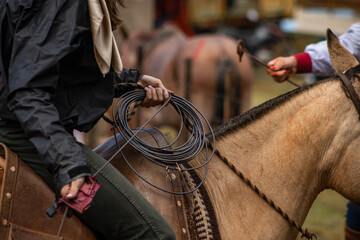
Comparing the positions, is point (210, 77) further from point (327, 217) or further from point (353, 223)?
point (353, 223)

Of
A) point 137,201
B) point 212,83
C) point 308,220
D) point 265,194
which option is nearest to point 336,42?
point 265,194

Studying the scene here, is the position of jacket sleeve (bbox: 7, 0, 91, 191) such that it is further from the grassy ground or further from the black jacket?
the grassy ground

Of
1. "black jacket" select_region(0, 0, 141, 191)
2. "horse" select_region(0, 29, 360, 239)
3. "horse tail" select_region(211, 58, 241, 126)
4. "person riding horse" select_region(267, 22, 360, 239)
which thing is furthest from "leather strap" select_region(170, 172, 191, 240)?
"horse tail" select_region(211, 58, 241, 126)

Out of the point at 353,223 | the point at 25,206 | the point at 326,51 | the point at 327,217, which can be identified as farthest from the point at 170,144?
the point at 327,217

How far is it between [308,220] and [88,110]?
186 inches

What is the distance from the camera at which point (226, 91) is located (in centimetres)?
850

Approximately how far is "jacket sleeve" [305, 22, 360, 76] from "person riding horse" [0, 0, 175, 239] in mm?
1539

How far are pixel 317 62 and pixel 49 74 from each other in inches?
77.4

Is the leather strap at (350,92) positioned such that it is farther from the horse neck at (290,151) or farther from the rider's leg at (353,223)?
the rider's leg at (353,223)

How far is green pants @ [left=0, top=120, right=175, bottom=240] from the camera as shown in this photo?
2.04m

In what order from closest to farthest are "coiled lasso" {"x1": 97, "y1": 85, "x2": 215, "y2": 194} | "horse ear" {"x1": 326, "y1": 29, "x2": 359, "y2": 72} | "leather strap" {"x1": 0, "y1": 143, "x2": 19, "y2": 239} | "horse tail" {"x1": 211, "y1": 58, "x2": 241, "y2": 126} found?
"leather strap" {"x1": 0, "y1": 143, "x2": 19, "y2": 239} → "coiled lasso" {"x1": 97, "y1": 85, "x2": 215, "y2": 194} → "horse ear" {"x1": 326, "y1": 29, "x2": 359, "y2": 72} → "horse tail" {"x1": 211, "y1": 58, "x2": 241, "y2": 126}

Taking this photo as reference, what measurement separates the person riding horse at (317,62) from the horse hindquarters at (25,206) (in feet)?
5.74

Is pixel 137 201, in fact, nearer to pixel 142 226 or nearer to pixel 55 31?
pixel 142 226

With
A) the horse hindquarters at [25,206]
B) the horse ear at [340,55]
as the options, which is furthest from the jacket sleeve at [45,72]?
the horse ear at [340,55]
